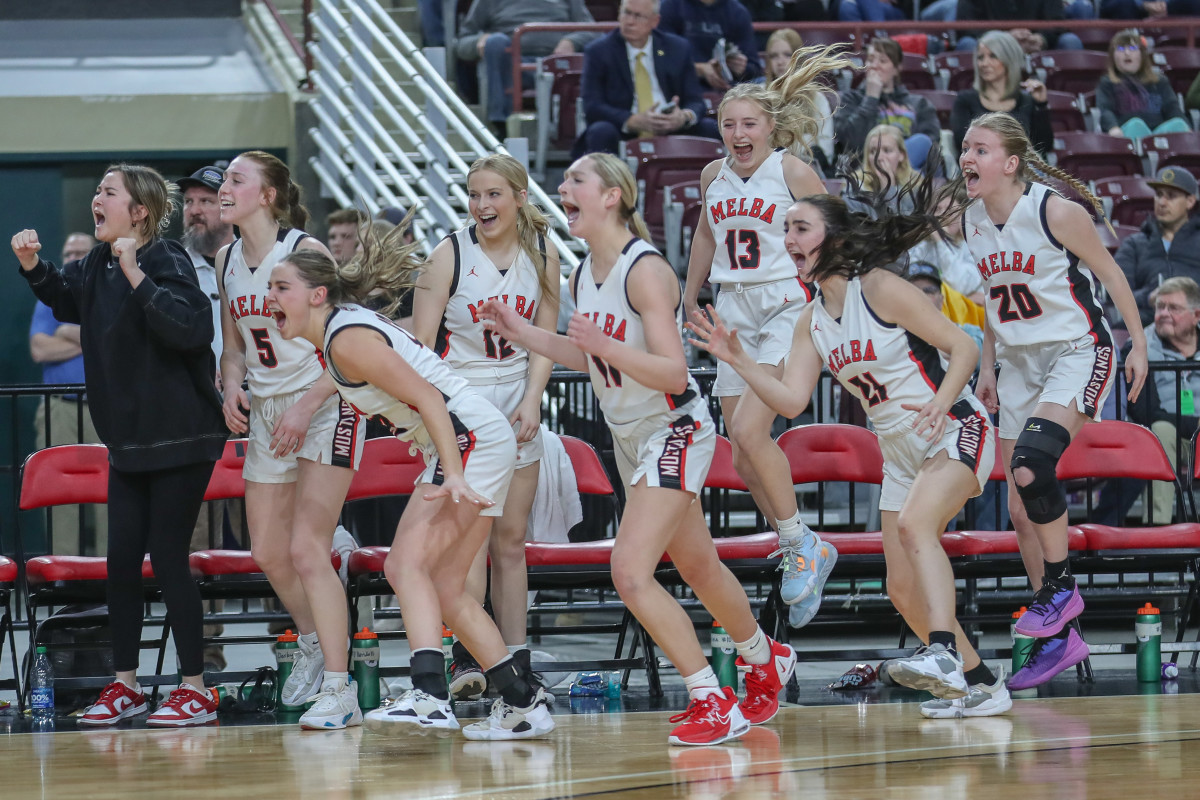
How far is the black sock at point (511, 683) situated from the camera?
483 cm

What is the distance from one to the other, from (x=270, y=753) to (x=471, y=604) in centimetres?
78

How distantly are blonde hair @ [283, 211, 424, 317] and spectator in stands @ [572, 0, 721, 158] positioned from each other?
414cm

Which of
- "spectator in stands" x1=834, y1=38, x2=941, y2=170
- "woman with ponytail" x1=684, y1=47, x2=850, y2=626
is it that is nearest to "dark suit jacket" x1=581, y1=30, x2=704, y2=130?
"spectator in stands" x1=834, y1=38, x2=941, y2=170

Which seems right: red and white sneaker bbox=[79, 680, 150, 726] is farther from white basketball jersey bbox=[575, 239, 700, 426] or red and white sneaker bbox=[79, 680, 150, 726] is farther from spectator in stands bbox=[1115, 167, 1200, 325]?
spectator in stands bbox=[1115, 167, 1200, 325]

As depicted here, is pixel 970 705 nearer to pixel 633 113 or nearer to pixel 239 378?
pixel 239 378

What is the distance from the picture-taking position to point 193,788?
4.24 meters

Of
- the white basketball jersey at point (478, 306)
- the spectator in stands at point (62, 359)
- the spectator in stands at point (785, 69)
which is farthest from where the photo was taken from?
the spectator in stands at point (785, 69)

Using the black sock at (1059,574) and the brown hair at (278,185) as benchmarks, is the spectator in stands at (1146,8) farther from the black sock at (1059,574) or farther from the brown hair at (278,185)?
the brown hair at (278,185)

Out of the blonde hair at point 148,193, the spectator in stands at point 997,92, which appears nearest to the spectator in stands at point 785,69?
the spectator in stands at point 997,92

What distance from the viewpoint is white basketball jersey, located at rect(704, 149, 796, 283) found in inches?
230

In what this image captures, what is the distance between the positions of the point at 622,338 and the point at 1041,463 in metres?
1.64

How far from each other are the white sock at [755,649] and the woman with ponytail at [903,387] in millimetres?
497

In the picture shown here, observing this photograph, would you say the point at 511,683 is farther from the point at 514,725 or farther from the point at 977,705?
the point at 977,705

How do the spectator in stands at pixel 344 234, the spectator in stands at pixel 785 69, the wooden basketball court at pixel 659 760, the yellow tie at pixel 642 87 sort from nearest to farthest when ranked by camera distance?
1. the wooden basketball court at pixel 659 760
2. the spectator in stands at pixel 344 234
3. the spectator in stands at pixel 785 69
4. the yellow tie at pixel 642 87
